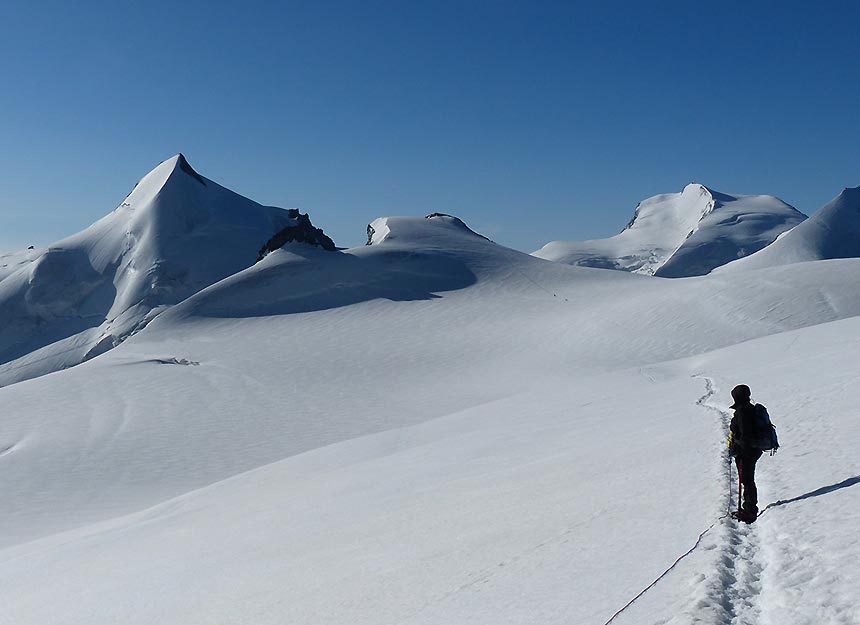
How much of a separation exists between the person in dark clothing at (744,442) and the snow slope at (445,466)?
1.61 ft

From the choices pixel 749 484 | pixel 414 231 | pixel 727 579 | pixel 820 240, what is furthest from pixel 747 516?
pixel 820 240

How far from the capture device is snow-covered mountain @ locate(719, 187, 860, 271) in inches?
6004

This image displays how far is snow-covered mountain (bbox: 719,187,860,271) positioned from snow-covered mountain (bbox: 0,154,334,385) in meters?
96.1

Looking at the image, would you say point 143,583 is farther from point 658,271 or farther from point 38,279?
point 658,271

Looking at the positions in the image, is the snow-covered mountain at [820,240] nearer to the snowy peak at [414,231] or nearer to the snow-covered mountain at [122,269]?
the snowy peak at [414,231]

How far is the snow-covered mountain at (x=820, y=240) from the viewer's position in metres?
152

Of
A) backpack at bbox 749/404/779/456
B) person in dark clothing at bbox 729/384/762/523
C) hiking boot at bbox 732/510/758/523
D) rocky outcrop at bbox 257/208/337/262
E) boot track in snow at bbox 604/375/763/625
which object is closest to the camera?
boot track in snow at bbox 604/375/763/625

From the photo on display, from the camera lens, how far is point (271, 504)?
58.2 ft

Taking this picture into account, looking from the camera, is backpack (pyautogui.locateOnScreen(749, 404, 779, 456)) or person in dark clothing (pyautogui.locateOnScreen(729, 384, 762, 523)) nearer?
person in dark clothing (pyautogui.locateOnScreen(729, 384, 762, 523))

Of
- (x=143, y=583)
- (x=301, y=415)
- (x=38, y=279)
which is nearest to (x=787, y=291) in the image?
(x=301, y=415)

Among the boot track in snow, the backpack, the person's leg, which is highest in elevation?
the backpack

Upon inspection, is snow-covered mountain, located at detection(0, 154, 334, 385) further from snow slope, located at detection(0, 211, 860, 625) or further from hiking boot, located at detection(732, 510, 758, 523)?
hiking boot, located at detection(732, 510, 758, 523)

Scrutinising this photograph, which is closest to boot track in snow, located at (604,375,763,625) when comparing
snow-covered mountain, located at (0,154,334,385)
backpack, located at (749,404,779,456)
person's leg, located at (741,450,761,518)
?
person's leg, located at (741,450,761,518)

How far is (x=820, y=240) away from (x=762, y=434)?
181 meters
